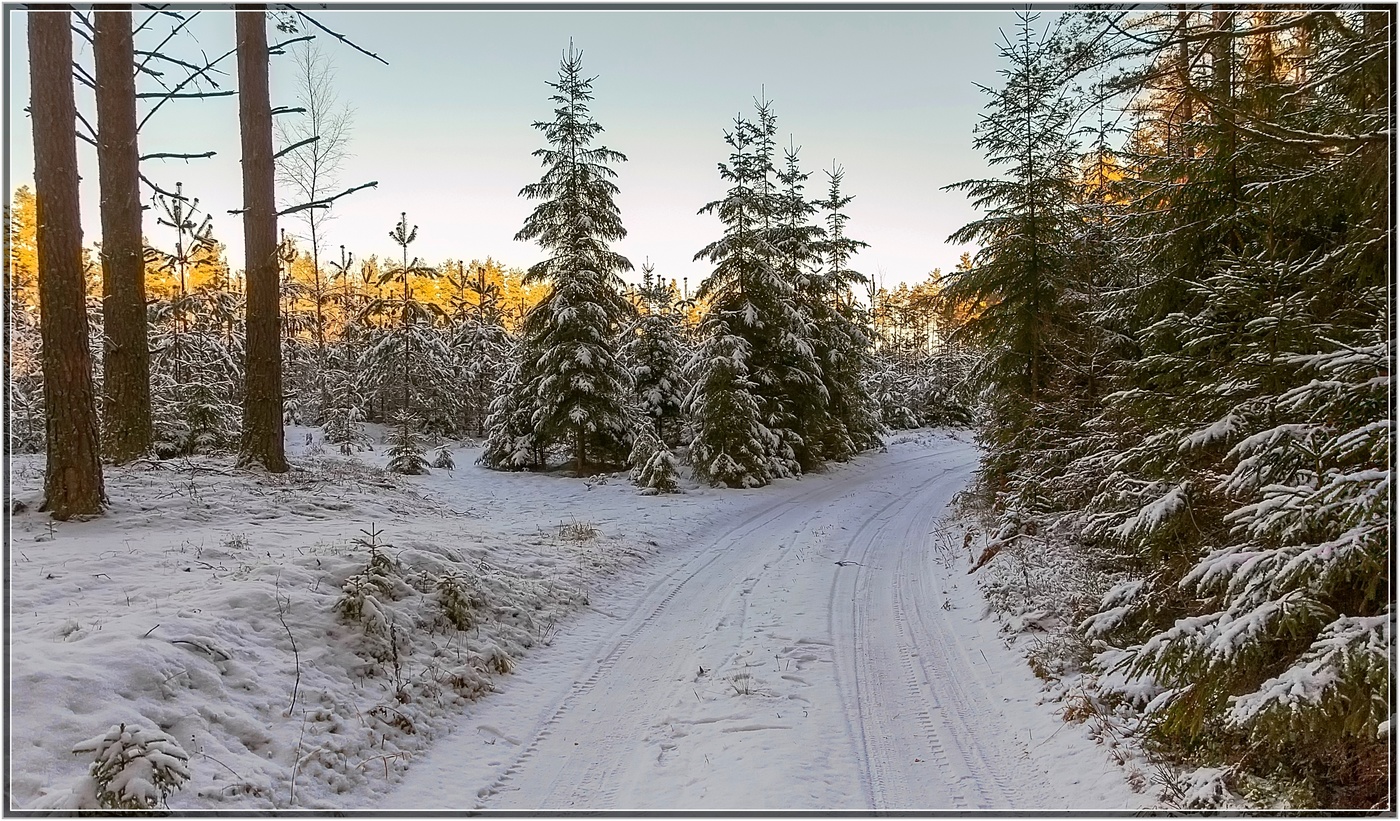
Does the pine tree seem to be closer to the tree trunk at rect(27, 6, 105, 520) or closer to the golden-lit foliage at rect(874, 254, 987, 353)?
the tree trunk at rect(27, 6, 105, 520)

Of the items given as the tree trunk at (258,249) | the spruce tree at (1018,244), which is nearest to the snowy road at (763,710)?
the spruce tree at (1018,244)

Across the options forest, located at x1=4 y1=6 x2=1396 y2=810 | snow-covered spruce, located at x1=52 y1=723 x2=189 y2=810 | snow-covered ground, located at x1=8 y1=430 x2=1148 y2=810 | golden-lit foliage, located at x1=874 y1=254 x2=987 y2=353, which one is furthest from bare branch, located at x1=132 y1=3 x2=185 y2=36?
golden-lit foliage, located at x1=874 y1=254 x2=987 y2=353

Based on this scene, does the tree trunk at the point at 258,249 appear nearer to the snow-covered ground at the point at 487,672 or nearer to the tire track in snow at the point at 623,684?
the snow-covered ground at the point at 487,672

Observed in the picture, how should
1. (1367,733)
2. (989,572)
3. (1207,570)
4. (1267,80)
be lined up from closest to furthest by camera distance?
(1367,733) → (1207,570) → (1267,80) → (989,572)

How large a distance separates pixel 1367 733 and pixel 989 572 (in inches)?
245

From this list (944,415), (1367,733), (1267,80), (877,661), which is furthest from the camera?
(944,415)

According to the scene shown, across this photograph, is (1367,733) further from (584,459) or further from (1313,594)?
(584,459)

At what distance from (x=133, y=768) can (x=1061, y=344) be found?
12.1 metres

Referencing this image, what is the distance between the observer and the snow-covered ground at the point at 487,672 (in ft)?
13.9

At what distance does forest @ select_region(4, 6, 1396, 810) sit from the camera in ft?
12.0

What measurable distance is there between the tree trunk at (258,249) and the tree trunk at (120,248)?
1.54m

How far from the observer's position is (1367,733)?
318cm

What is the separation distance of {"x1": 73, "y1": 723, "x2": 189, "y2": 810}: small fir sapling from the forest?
5.31 m

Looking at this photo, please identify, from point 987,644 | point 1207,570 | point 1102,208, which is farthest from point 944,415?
point 1207,570
